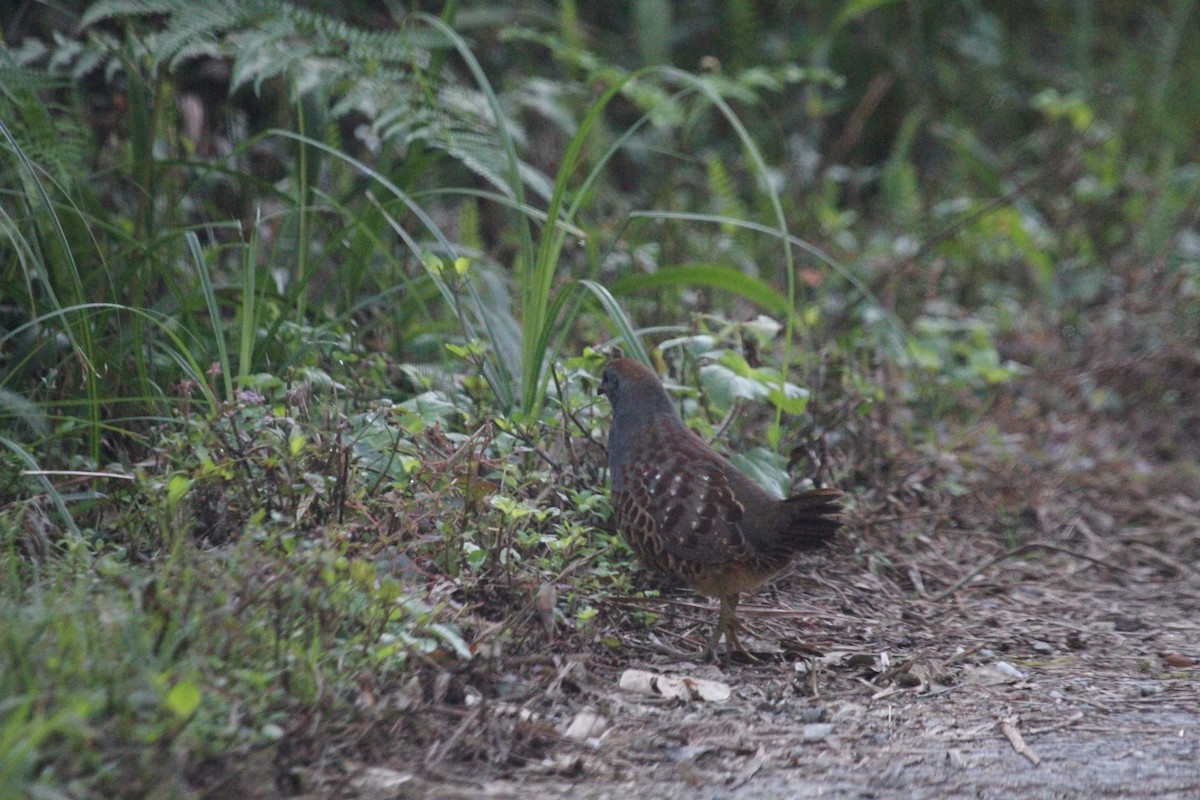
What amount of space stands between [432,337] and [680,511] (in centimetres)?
176

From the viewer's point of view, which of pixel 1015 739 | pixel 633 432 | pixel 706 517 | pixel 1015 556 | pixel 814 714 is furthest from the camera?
pixel 1015 556

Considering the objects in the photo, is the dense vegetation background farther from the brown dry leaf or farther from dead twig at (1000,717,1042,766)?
dead twig at (1000,717,1042,766)

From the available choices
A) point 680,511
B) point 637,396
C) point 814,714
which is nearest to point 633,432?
point 637,396

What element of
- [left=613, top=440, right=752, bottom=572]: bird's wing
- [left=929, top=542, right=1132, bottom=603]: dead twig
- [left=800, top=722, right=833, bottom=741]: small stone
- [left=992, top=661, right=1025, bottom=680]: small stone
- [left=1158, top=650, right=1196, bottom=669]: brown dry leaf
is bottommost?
[left=929, top=542, right=1132, bottom=603]: dead twig

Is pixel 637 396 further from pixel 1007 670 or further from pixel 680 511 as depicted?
pixel 1007 670

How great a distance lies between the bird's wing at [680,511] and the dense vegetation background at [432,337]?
0.59 feet

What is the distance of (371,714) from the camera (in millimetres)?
2822

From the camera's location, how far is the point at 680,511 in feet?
12.2

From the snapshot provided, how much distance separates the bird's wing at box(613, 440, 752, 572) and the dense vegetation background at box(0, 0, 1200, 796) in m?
0.18

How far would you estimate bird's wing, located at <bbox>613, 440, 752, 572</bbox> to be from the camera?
145 inches

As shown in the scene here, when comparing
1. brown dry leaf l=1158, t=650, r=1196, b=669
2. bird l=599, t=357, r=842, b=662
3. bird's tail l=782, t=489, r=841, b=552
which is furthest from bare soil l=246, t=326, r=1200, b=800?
bird's tail l=782, t=489, r=841, b=552

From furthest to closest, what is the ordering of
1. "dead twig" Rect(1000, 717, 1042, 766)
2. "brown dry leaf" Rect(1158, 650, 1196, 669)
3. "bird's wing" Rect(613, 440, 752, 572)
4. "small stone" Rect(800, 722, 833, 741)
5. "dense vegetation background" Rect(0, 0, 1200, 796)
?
1. "brown dry leaf" Rect(1158, 650, 1196, 669)
2. "bird's wing" Rect(613, 440, 752, 572)
3. "small stone" Rect(800, 722, 833, 741)
4. "dead twig" Rect(1000, 717, 1042, 766)
5. "dense vegetation background" Rect(0, 0, 1200, 796)

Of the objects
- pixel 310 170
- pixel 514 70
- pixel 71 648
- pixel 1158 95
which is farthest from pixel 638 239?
pixel 1158 95

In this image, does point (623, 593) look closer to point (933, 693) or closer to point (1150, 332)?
point (933, 693)
